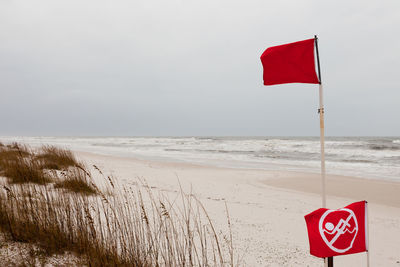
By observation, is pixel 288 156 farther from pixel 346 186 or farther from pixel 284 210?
pixel 284 210

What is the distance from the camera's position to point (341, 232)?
1977 mm

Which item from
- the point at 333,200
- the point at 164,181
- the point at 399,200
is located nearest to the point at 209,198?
the point at 164,181

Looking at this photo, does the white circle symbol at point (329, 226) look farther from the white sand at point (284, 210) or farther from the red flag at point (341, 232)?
the white sand at point (284, 210)

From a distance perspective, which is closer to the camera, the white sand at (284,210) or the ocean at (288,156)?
the white sand at (284,210)

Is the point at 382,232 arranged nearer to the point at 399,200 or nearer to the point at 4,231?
the point at 399,200

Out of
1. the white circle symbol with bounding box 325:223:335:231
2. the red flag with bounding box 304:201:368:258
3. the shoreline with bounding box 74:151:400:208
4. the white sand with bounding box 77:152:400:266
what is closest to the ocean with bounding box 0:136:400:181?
the shoreline with bounding box 74:151:400:208

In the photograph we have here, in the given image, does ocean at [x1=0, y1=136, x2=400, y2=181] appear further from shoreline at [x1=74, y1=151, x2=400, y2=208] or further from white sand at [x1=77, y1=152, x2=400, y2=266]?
white sand at [x1=77, y1=152, x2=400, y2=266]

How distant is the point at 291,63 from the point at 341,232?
4.78 feet

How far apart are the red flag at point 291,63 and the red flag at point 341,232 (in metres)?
1.13

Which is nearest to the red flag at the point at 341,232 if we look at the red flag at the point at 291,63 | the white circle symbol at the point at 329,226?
the white circle symbol at the point at 329,226

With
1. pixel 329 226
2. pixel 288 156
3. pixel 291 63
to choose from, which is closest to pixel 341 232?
pixel 329 226

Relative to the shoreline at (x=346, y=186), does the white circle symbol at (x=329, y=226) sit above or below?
above

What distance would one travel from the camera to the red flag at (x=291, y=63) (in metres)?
2.26

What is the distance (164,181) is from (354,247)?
7137 mm
